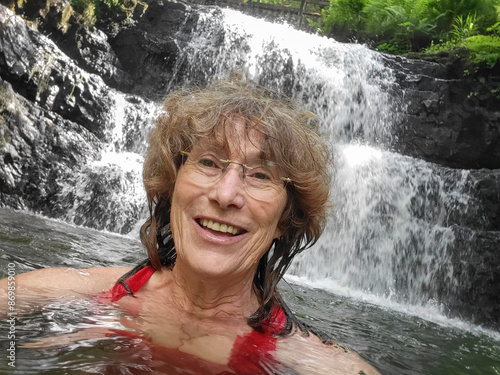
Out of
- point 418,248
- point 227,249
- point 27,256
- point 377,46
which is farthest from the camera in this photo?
point 377,46

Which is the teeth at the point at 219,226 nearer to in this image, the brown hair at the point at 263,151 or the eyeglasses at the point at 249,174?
the eyeglasses at the point at 249,174

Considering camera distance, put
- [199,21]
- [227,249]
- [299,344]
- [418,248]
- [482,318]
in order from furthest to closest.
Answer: [199,21] < [418,248] < [482,318] < [299,344] < [227,249]

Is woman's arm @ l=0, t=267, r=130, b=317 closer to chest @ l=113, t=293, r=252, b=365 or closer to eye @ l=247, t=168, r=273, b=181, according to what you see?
chest @ l=113, t=293, r=252, b=365

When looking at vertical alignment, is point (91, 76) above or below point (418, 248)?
above

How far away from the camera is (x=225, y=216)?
2.01m

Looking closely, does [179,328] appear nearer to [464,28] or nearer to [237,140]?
[237,140]

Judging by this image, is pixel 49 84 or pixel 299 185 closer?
pixel 299 185

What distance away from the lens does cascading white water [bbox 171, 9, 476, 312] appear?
8.87 meters

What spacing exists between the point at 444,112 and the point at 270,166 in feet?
32.5

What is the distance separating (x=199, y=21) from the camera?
480 inches

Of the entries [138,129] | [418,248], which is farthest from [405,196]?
[138,129]

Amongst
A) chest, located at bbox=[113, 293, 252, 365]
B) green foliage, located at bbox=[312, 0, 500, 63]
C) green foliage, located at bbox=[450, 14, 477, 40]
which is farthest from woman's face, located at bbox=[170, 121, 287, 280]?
green foliage, located at bbox=[450, 14, 477, 40]

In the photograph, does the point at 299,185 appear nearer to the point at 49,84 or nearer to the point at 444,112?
the point at 49,84

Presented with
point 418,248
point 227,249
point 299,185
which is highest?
point 299,185
